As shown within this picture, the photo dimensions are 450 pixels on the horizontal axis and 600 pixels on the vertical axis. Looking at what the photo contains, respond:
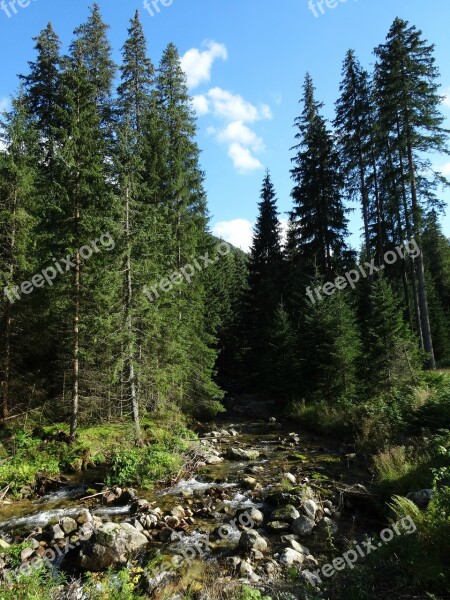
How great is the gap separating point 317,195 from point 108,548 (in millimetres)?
26107

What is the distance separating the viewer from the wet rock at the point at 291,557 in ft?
22.2

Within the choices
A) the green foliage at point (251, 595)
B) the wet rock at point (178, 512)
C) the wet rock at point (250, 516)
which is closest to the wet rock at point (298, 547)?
the wet rock at point (250, 516)

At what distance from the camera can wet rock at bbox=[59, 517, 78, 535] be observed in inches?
324

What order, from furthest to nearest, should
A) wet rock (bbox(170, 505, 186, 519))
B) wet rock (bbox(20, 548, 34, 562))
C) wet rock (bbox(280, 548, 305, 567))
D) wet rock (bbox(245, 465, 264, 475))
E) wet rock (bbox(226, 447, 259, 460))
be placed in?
wet rock (bbox(226, 447, 259, 460))
wet rock (bbox(245, 465, 264, 475))
wet rock (bbox(170, 505, 186, 519))
wet rock (bbox(20, 548, 34, 562))
wet rock (bbox(280, 548, 305, 567))

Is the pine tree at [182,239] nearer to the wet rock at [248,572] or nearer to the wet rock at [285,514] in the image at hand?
the wet rock at [285,514]

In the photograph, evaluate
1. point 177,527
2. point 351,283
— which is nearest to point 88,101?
point 177,527

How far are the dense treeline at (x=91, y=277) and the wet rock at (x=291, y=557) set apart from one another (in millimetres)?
8008

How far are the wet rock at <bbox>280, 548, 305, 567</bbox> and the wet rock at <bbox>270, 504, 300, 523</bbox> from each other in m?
1.42

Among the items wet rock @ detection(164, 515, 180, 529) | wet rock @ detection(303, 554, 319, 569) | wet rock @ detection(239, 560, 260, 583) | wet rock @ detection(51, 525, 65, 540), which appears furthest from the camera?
wet rock @ detection(164, 515, 180, 529)

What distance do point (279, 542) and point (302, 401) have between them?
13.5 meters

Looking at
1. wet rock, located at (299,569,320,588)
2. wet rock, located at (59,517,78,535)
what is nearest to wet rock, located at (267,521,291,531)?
wet rock, located at (299,569,320,588)

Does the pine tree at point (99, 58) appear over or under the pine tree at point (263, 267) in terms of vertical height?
over

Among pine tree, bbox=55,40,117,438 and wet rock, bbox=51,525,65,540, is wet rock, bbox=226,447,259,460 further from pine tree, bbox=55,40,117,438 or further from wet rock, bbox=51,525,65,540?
wet rock, bbox=51,525,65,540

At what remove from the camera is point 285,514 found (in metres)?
8.62
